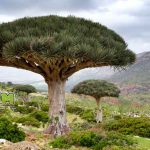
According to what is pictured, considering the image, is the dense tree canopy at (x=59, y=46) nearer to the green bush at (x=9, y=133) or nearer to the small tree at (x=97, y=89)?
the green bush at (x=9, y=133)

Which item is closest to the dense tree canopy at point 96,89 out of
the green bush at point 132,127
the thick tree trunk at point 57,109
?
the green bush at point 132,127

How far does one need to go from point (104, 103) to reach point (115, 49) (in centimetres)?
7314

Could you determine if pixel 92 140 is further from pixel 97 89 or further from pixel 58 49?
pixel 97 89

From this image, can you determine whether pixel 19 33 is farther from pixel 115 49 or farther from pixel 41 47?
pixel 115 49

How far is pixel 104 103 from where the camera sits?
93.2 metres

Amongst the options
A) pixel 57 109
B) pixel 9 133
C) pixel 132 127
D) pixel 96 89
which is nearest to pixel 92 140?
pixel 9 133

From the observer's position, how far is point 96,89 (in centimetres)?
4091

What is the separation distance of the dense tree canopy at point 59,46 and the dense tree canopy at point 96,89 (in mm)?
18752

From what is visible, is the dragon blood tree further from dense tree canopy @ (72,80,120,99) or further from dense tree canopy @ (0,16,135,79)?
dense tree canopy @ (72,80,120,99)

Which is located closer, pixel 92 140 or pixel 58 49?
pixel 92 140

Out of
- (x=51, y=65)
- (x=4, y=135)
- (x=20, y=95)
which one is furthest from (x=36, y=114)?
(x=20, y=95)

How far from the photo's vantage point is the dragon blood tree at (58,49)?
60.4 ft

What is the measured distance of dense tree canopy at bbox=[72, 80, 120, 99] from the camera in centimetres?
4106

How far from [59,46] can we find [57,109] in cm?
426
